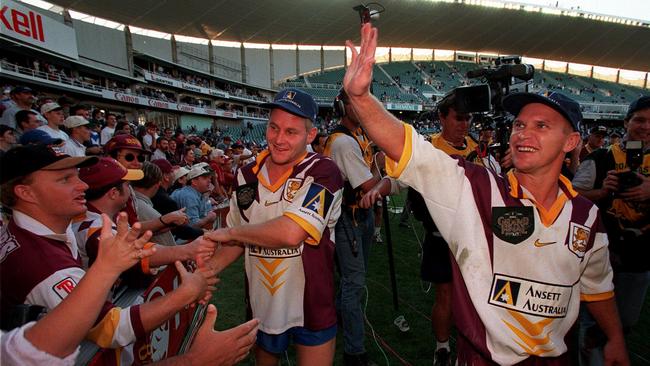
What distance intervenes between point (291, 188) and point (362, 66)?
0.97m

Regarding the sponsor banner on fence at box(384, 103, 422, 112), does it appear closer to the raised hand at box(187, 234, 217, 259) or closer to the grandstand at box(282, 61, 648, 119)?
the grandstand at box(282, 61, 648, 119)

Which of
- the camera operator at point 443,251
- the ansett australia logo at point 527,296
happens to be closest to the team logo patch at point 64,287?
the ansett australia logo at point 527,296

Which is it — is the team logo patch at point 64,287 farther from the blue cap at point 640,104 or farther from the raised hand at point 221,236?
the blue cap at point 640,104

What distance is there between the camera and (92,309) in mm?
1225

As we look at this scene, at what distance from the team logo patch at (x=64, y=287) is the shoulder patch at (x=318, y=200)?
114 cm

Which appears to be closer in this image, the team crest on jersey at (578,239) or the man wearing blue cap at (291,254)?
the team crest on jersey at (578,239)

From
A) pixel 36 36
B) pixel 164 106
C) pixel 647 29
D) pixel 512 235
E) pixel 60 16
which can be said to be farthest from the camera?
pixel 647 29

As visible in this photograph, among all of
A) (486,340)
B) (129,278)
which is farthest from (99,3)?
(486,340)

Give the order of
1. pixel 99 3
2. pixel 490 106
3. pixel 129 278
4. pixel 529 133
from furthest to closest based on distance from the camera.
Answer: pixel 99 3
pixel 129 278
pixel 490 106
pixel 529 133

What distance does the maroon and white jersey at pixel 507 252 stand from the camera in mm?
1604

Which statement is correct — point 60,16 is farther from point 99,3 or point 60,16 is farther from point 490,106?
point 490,106

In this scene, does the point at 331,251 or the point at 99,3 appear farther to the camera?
the point at 99,3

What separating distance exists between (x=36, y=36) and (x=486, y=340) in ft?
91.0

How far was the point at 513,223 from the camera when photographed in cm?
162
